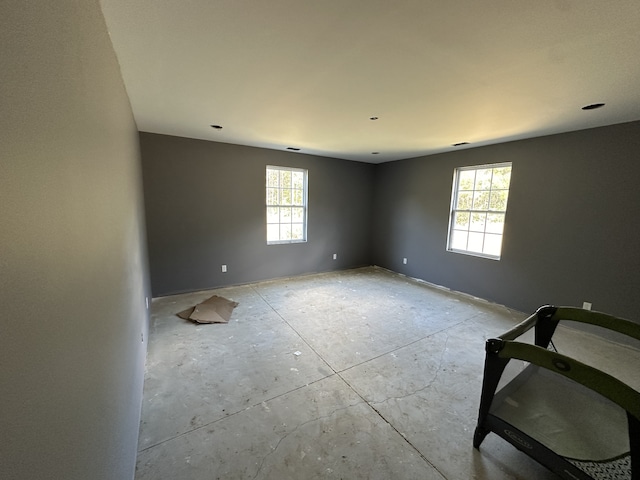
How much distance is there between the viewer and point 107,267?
1155mm

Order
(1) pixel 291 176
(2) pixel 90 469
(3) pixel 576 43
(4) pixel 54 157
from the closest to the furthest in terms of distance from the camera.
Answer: (4) pixel 54 157, (2) pixel 90 469, (3) pixel 576 43, (1) pixel 291 176

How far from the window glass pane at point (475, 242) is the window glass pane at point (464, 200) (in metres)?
0.46

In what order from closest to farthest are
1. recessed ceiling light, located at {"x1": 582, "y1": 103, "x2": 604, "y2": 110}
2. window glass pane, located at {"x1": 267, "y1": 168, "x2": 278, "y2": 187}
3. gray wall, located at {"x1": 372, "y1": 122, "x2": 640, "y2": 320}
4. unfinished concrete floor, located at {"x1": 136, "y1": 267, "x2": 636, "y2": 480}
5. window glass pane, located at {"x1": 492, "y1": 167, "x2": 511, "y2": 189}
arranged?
unfinished concrete floor, located at {"x1": 136, "y1": 267, "x2": 636, "y2": 480}, recessed ceiling light, located at {"x1": 582, "y1": 103, "x2": 604, "y2": 110}, gray wall, located at {"x1": 372, "y1": 122, "x2": 640, "y2": 320}, window glass pane, located at {"x1": 492, "y1": 167, "x2": 511, "y2": 189}, window glass pane, located at {"x1": 267, "y1": 168, "x2": 278, "y2": 187}

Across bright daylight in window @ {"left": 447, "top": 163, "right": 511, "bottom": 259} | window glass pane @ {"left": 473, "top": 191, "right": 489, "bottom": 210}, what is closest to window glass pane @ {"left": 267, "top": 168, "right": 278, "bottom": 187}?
bright daylight in window @ {"left": 447, "top": 163, "right": 511, "bottom": 259}

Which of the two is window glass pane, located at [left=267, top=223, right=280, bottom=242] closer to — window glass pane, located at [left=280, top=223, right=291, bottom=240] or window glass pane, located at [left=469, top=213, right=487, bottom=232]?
window glass pane, located at [left=280, top=223, right=291, bottom=240]

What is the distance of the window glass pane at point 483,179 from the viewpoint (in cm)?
405

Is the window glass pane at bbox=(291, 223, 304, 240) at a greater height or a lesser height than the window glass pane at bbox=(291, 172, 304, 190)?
lesser

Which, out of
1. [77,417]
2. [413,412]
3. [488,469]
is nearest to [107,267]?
[77,417]

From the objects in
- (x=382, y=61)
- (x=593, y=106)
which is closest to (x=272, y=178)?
(x=382, y=61)

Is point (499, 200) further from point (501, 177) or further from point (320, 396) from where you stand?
point (320, 396)

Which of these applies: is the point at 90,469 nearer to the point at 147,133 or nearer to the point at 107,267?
the point at 107,267

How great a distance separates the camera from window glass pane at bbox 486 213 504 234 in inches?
152

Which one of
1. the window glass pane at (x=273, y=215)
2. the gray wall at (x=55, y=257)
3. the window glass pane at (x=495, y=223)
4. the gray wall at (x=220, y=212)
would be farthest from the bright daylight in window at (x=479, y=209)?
the gray wall at (x=55, y=257)

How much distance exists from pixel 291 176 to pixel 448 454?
443cm
